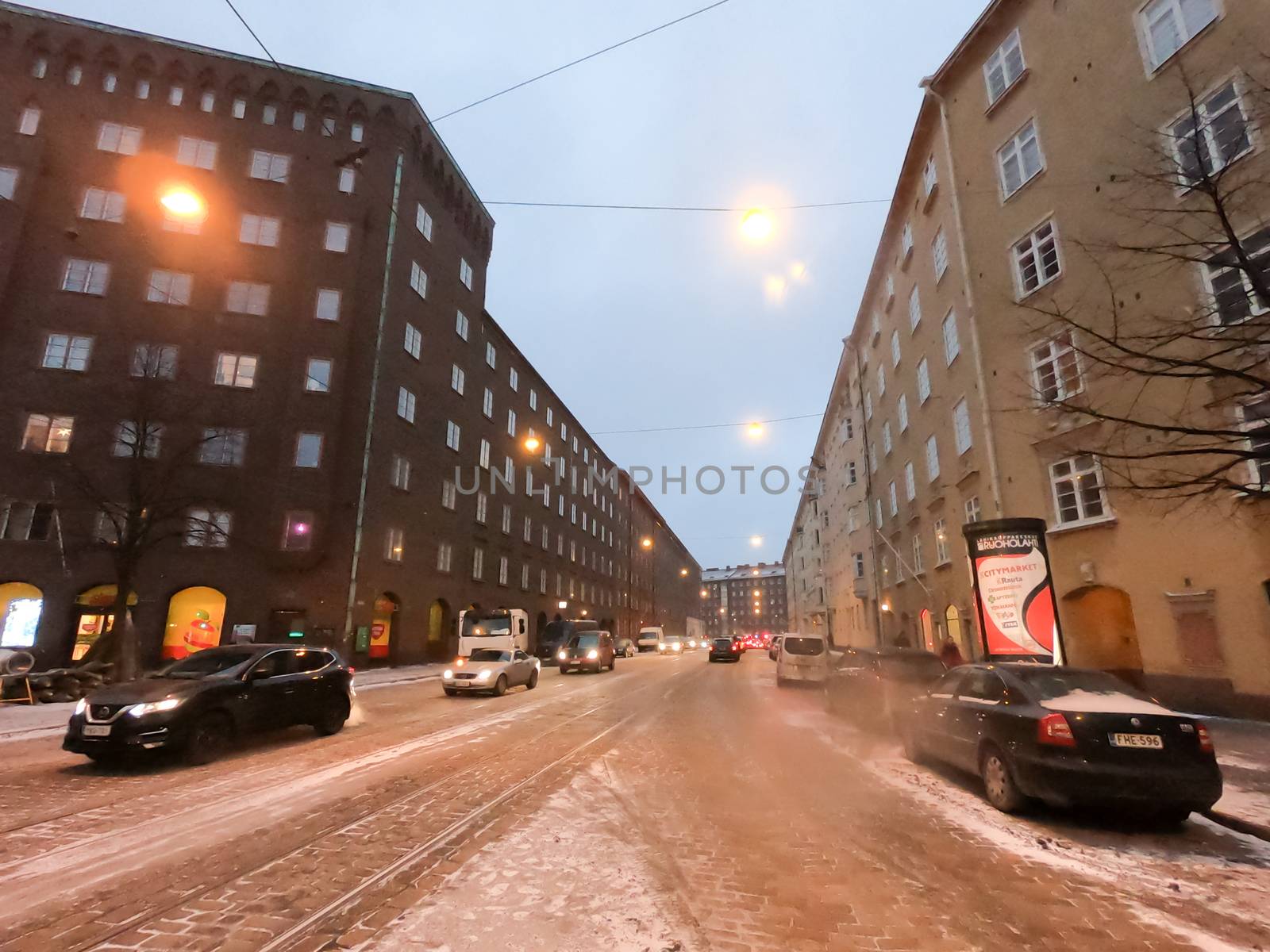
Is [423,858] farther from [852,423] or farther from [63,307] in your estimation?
[852,423]

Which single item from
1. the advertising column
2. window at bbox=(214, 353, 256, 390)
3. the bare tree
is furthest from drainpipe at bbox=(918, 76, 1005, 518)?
window at bbox=(214, 353, 256, 390)

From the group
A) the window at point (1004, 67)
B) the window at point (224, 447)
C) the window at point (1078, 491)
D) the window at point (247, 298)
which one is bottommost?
the window at point (1078, 491)

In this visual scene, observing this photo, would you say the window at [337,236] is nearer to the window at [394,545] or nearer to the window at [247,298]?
the window at [247,298]

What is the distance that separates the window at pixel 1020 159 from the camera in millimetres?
16531

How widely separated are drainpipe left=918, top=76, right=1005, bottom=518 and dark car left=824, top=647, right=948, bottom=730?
6.09 m

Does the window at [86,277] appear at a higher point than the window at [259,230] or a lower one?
lower

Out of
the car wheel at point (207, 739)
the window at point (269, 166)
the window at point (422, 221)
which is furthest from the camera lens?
the window at point (422, 221)

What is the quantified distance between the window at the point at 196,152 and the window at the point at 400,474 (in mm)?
15109

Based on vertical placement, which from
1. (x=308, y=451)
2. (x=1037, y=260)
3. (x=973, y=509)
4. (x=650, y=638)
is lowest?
(x=650, y=638)

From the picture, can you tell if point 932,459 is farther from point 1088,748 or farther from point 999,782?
point 1088,748

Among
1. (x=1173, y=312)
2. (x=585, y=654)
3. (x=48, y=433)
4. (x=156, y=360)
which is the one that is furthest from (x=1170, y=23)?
(x=48, y=433)

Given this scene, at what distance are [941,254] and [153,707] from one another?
23.4 meters

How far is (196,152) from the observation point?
2792cm

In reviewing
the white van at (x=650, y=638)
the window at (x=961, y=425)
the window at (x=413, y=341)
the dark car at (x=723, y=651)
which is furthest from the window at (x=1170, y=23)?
the white van at (x=650, y=638)
